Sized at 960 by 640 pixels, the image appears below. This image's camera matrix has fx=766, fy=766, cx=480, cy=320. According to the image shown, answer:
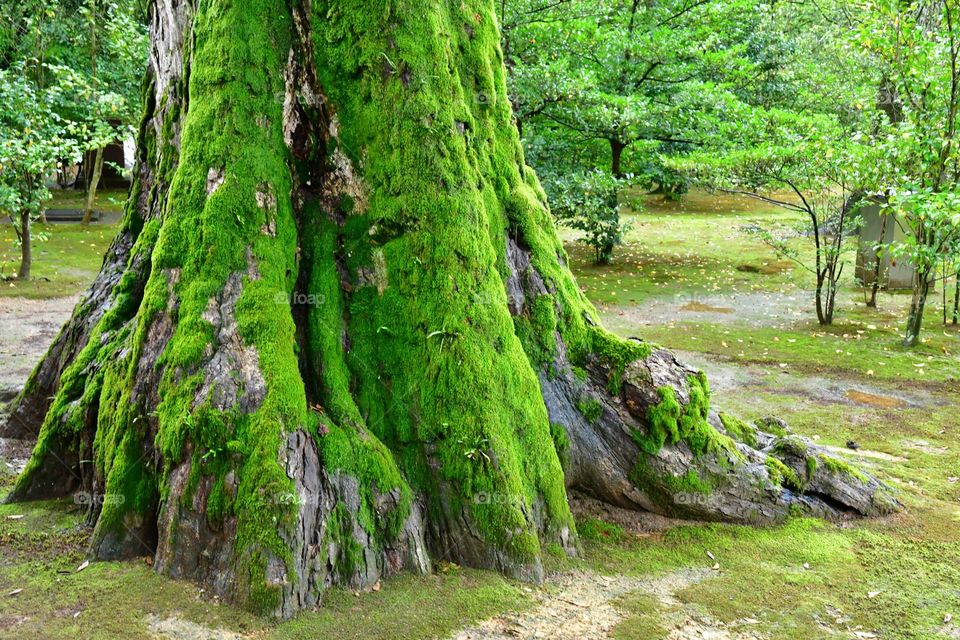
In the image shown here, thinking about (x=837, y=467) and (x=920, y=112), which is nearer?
(x=837, y=467)

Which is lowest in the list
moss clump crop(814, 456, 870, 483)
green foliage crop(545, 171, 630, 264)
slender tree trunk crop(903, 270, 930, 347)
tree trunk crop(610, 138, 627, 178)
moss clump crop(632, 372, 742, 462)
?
moss clump crop(814, 456, 870, 483)

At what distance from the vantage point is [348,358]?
18.1 ft

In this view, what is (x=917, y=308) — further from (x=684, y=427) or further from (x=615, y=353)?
(x=615, y=353)

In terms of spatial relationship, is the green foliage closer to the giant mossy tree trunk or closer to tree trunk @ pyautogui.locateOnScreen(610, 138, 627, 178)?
tree trunk @ pyautogui.locateOnScreen(610, 138, 627, 178)

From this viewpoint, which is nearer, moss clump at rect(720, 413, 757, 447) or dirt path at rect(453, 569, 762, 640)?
dirt path at rect(453, 569, 762, 640)

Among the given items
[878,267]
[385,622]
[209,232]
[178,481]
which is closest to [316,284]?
[209,232]

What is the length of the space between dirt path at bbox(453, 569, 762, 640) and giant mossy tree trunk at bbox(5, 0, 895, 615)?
1.03 feet

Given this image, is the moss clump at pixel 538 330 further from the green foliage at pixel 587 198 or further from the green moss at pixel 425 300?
the green foliage at pixel 587 198

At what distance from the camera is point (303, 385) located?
5.09m

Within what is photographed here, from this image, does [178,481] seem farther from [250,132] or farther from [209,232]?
[250,132]

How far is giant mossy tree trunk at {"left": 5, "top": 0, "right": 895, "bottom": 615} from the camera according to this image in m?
4.79

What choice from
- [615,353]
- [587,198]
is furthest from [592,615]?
[587,198]

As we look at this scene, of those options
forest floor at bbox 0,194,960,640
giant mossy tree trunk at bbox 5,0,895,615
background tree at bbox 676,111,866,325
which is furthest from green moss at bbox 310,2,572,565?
background tree at bbox 676,111,866,325

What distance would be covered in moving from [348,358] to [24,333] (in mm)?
9276
